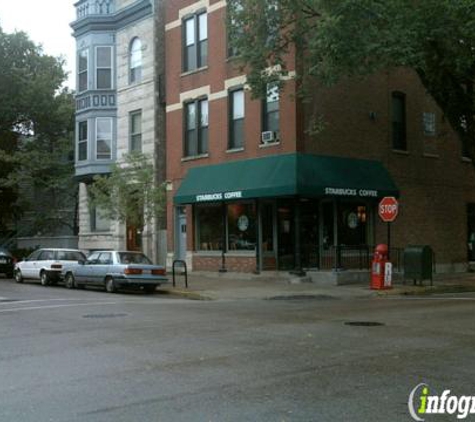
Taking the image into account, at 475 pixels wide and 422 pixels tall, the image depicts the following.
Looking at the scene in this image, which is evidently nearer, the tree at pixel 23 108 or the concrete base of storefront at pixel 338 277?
the concrete base of storefront at pixel 338 277

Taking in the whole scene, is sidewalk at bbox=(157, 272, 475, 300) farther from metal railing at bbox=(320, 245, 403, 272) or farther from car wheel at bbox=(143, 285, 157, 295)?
metal railing at bbox=(320, 245, 403, 272)

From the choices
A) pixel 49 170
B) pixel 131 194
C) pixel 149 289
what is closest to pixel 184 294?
pixel 149 289

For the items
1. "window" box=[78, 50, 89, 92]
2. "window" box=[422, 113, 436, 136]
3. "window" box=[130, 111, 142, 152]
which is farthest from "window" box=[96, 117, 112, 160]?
"window" box=[422, 113, 436, 136]

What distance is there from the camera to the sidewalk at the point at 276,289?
19.3 m

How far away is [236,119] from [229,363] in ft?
58.6

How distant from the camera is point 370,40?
17.4m

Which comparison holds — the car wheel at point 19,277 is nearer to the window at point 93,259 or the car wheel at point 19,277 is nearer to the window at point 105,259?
the window at point 93,259

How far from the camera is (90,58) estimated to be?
3186cm

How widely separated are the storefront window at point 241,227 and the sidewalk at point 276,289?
118 centimetres

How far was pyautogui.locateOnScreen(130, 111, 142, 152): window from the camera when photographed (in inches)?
1211

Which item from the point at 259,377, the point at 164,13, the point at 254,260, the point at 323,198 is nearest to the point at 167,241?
the point at 254,260

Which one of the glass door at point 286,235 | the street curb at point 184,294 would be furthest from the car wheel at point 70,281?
the glass door at point 286,235

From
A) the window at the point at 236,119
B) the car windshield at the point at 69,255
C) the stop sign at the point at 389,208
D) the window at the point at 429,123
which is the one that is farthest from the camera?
the window at the point at 429,123

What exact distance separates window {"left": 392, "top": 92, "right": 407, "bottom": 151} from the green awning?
1.96 meters
